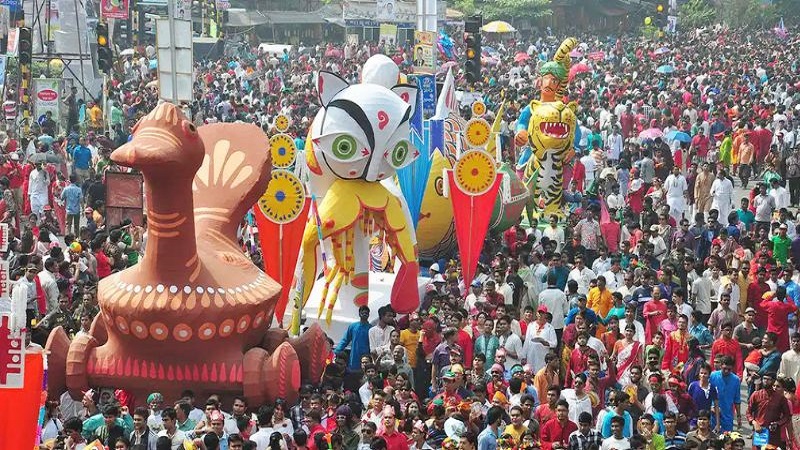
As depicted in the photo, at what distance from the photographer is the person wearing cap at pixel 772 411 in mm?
11930

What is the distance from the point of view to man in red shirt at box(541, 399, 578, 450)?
436 inches

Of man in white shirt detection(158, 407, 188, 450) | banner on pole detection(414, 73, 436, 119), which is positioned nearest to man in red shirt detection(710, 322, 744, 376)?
man in white shirt detection(158, 407, 188, 450)

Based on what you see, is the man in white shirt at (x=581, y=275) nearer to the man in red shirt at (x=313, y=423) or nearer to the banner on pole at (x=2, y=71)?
the man in red shirt at (x=313, y=423)

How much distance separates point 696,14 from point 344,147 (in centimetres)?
4747

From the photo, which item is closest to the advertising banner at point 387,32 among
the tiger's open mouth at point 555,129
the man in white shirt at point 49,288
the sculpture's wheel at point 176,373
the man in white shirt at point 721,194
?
the tiger's open mouth at point 555,129

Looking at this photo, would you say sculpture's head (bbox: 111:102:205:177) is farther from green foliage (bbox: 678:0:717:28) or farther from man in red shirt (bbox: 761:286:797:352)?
green foliage (bbox: 678:0:717:28)

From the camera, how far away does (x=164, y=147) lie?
11.5 meters

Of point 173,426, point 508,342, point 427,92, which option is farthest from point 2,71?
point 173,426

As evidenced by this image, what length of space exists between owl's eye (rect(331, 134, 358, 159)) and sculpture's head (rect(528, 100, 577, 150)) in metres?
6.05

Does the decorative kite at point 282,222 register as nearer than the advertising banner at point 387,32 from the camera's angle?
Yes

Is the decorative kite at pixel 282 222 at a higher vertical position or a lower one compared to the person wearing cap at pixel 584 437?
higher

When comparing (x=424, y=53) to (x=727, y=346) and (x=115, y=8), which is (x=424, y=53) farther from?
(x=115, y=8)

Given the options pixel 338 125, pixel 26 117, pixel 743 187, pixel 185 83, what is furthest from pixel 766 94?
pixel 338 125

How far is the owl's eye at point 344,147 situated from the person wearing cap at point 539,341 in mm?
2608
